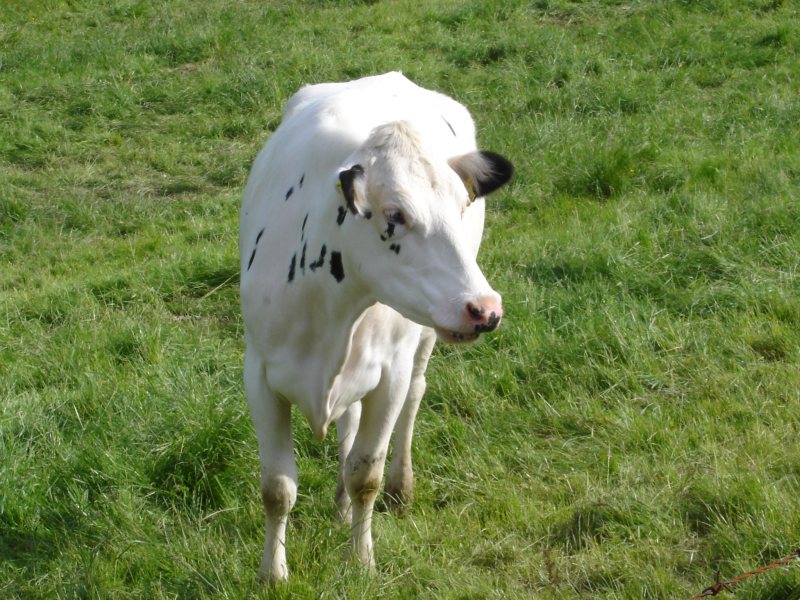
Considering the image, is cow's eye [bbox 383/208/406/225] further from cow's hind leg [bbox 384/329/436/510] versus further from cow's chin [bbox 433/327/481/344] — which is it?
cow's hind leg [bbox 384/329/436/510]

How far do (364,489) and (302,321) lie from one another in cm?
79

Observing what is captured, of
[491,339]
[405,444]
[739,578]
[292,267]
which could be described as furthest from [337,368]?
[491,339]

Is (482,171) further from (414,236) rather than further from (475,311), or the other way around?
(475,311)

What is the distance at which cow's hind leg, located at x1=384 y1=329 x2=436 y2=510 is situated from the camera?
4.60 m

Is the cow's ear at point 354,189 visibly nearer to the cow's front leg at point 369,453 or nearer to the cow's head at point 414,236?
the cow's head at point 414,236

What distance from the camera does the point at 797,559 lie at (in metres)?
3.53

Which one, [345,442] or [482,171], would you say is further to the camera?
[345,442]

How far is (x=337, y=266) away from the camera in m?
3.47

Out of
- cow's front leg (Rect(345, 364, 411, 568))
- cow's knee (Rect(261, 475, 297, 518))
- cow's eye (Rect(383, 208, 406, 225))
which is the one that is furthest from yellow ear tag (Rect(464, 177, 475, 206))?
cow's knee (Rect(261, 475, 297, 518))

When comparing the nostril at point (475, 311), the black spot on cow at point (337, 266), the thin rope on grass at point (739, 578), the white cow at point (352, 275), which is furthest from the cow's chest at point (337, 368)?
the thin rope on grass at point (739, 578)

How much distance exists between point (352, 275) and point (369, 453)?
2.88 feet

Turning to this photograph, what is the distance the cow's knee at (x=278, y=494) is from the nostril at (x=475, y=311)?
1239 mm

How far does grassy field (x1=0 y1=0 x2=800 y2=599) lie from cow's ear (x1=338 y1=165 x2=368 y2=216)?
132cm

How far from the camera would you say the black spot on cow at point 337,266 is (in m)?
3.46
